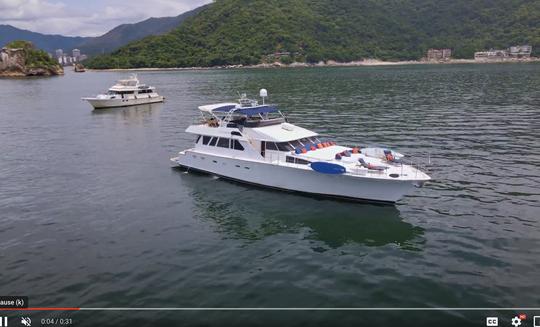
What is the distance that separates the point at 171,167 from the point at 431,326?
77.1 ft

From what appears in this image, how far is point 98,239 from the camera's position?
760 inches

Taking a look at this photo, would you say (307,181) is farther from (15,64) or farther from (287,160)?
(15,64)

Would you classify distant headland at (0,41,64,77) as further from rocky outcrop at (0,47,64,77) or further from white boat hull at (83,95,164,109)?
white boat hull at (83,95,164,109)

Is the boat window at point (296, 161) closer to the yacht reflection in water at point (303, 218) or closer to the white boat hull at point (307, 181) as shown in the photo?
the white boat hull at point (307, 181)

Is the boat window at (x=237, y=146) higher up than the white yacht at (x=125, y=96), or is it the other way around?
the white yacht at (x=125, y=96)

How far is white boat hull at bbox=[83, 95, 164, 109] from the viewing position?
228ft

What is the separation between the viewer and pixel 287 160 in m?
24.6

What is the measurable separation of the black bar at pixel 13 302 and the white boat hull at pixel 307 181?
557 inches

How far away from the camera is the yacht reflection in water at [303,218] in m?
19.1

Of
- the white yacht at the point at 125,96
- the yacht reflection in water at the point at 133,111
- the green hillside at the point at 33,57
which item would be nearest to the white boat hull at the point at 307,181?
the yacht reflection in water at the point at 133,111

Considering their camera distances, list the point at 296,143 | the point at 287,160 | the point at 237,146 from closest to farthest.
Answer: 1. the point at 287,160
2. the point at 296,143
3. the point at 237,146

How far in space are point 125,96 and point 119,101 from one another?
6.77 feet

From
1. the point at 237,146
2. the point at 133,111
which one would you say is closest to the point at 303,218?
the point at 237,146

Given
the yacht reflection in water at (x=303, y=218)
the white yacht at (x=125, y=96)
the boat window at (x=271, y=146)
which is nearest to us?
the yacht reflection in water at (x=303, y=218)
